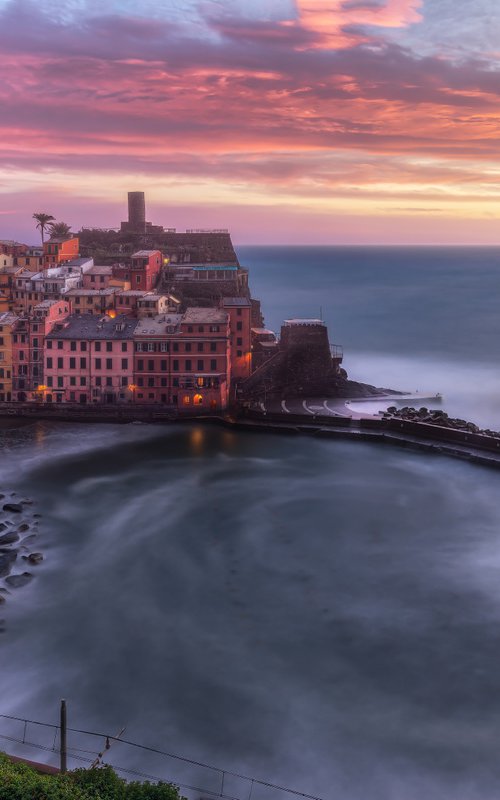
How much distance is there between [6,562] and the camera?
32344 mm

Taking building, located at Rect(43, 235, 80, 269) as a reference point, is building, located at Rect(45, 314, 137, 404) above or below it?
below

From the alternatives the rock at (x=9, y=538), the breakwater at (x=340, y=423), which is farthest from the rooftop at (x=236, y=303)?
the rock at (x=9, y=538)

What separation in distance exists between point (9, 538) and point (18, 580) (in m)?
4.29

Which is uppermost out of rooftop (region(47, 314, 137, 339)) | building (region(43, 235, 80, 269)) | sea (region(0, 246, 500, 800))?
building (region(43, 235, 80, 269))

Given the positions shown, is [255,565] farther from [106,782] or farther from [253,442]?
[253,442]

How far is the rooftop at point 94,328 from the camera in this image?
60.6 meters

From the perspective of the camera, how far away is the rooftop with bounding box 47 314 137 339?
60562 mm

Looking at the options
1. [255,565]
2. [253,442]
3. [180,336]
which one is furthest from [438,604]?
[180,336]

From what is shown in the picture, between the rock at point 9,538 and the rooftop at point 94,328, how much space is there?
27.2 metres

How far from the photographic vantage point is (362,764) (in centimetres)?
2131

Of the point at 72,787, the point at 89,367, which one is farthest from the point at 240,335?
the point at 72,787

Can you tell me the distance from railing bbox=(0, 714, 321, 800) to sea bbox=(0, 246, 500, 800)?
0.06 m

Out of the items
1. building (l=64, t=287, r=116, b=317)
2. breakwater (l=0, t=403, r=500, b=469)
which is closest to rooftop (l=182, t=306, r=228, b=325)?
breakwater (l=0, t=403, r=500, b=469)

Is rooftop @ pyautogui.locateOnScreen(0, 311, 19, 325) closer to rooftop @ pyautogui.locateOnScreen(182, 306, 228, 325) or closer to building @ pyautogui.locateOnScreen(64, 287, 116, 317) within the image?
building @ pyautogui.locateOnScreen(64, 287, 116, 317)
